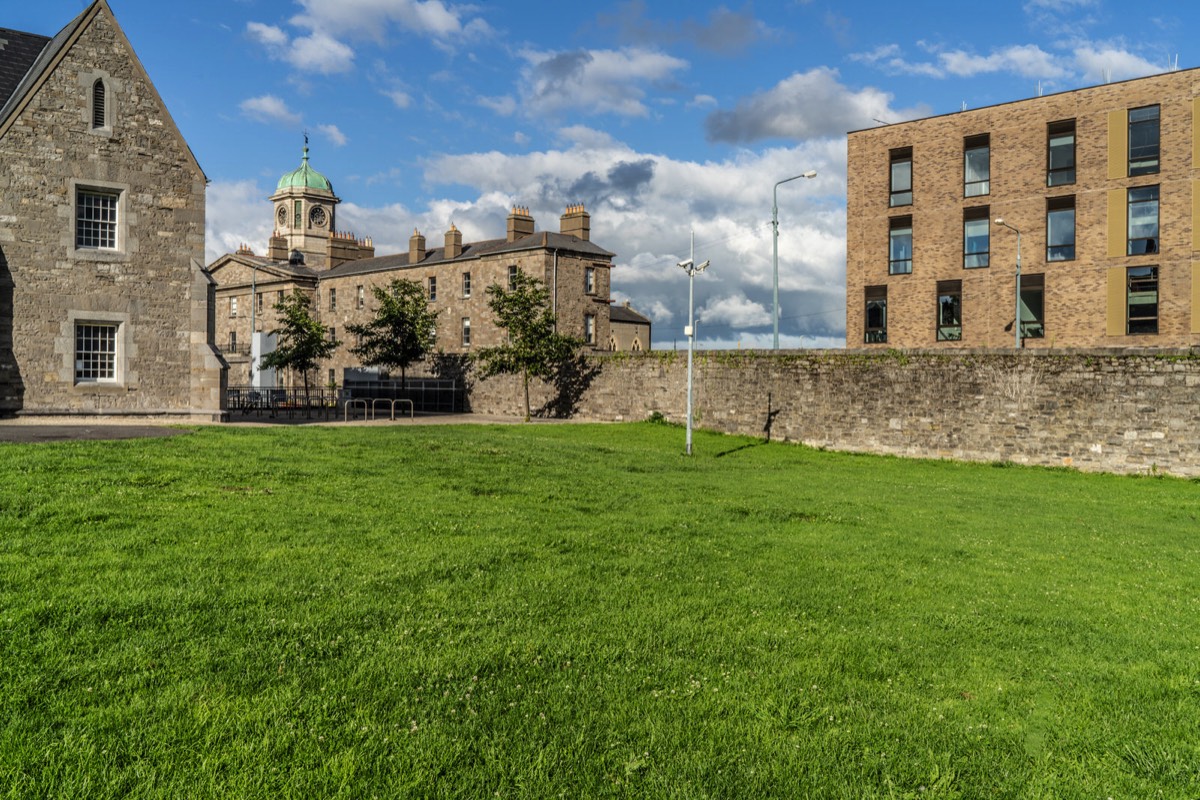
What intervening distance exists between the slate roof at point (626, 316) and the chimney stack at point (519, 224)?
1903 cm

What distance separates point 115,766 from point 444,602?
3303mm

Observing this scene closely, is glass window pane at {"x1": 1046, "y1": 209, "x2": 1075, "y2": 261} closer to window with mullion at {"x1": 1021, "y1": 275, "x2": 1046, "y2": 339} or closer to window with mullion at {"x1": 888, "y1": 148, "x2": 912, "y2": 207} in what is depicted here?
window with mullion at {"x1": 1021, "y1": 275, "x2": 1046, "y2": 339}

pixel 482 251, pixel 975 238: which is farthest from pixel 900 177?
pixel 482 251

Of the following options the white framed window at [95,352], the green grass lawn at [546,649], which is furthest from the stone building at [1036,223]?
the white framed window at [95,352]

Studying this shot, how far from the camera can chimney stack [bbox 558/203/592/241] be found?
61406 mm

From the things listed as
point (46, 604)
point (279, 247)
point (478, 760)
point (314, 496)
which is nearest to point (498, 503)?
point (314, 496)

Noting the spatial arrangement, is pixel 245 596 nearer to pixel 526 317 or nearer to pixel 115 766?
pixel 115 766

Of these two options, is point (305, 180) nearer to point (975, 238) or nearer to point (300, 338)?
point (300, 338)

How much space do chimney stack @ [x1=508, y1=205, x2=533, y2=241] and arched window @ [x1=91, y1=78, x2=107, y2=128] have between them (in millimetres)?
37022

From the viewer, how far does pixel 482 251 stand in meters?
62.0

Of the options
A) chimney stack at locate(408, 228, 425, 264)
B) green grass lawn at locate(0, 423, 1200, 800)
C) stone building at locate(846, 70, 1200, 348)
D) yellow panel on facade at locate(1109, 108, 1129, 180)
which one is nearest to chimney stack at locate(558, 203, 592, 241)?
chimney stack at locate(408, 228, 425, 264)

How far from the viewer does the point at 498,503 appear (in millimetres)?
13031

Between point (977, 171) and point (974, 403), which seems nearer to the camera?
point (974, 403)

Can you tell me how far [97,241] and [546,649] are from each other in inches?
967
